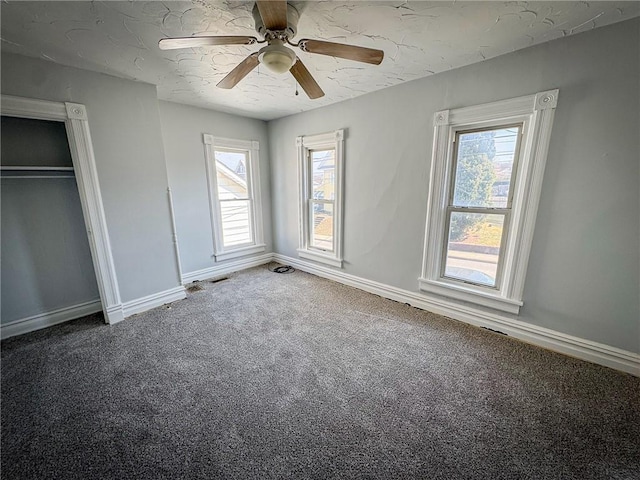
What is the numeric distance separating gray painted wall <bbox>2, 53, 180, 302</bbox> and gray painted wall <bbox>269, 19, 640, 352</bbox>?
101 inches

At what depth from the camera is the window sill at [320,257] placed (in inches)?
138

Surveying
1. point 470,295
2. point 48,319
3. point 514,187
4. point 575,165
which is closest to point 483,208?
point 514,187

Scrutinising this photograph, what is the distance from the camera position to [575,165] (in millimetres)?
1810

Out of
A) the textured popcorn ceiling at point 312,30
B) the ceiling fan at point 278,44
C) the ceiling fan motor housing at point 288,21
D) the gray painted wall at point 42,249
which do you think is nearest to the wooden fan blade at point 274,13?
the ceiling fan at point 278,44

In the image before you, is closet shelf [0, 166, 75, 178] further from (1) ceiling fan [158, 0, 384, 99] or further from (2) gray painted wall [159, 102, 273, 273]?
(1) ceiling fan [158, 0, 384, 99]

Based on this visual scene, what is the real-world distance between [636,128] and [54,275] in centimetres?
498

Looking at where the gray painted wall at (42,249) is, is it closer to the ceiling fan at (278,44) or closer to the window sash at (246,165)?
the window sash at (246,165)

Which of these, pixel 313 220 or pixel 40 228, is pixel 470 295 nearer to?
pixel 313 220

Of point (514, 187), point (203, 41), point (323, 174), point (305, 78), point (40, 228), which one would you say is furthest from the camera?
point (323, 174)

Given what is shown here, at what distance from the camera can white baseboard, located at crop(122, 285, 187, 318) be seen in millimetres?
2629

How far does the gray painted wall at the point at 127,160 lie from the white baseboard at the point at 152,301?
0.05m

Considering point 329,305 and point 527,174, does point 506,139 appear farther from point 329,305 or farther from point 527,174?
point 329,305

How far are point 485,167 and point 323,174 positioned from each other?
200cm

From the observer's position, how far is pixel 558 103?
5.96 feet
